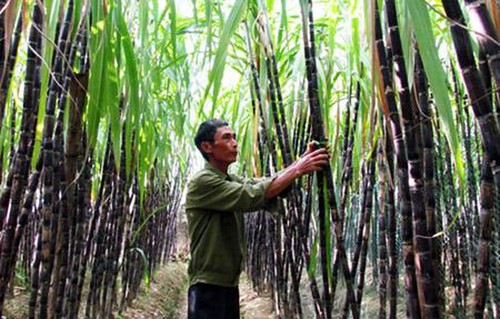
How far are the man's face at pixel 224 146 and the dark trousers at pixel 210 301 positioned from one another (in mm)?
454

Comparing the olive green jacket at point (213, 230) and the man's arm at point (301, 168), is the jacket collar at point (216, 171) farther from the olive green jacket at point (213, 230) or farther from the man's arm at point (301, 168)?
the man's arm at point (301, 168)

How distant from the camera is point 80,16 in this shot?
1.20 m

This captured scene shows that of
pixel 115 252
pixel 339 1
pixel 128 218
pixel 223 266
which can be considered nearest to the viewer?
pixel 223 266

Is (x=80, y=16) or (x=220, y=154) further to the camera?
(x=220, y=154)

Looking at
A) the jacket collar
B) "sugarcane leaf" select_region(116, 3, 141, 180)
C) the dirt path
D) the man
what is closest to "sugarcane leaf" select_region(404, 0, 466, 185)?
"sugarcane leaf" select_region(116, 3, 141, 180)

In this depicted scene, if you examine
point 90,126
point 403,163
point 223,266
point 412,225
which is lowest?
point 223,266

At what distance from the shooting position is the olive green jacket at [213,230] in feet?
5.31

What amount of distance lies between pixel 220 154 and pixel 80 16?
729 mm

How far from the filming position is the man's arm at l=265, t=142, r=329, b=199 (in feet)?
4.14

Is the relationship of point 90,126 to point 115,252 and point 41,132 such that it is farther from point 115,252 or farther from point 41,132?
point 115,252

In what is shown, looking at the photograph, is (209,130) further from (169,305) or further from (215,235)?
(169,305)

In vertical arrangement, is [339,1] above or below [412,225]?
above

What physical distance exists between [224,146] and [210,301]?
0.55m

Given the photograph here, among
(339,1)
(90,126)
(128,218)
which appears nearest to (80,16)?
(90,126)
